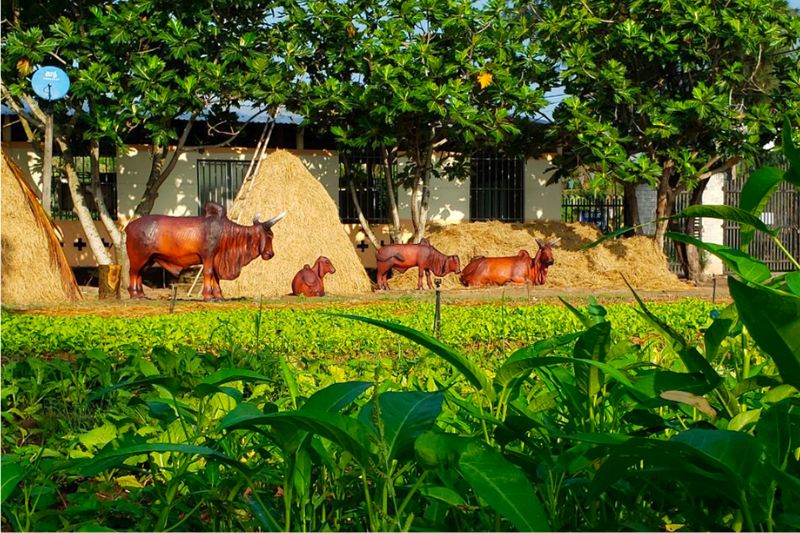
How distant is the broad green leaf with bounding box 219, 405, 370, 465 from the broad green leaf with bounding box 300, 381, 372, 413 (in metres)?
0.12

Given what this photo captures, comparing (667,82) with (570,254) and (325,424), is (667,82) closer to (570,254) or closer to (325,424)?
(570,254)

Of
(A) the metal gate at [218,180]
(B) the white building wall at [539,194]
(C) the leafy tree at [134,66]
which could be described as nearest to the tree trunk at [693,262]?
(B) the white building wall at [539,194]

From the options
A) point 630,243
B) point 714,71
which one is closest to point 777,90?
point 714,71

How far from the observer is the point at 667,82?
1711 centimetres

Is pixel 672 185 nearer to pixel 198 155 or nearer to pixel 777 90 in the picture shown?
pixel 777 90

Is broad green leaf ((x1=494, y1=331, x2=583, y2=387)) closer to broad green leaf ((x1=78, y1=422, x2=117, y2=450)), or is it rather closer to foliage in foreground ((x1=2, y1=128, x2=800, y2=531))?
foliage in foreground ((x1=2, y1=128, x2=800, y2=531))

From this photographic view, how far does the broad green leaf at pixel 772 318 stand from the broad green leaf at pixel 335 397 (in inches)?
23.2

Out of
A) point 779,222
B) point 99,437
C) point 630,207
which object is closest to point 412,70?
point 630,207

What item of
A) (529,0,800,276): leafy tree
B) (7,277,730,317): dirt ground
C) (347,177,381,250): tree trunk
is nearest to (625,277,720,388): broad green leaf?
(7,277,730,317): dirt ground

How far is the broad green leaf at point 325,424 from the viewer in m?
1.35

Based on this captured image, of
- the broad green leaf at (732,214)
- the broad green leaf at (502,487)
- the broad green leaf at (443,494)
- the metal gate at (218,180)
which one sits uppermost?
the metal gate at (218,180)

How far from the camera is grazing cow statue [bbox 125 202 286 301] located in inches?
487

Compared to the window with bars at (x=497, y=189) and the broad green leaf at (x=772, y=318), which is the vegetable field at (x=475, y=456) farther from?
the window with bars at (x=497, y=189)

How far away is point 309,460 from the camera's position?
1.63 meters
